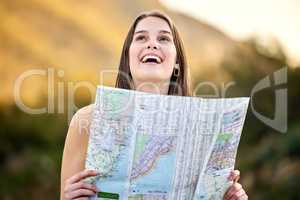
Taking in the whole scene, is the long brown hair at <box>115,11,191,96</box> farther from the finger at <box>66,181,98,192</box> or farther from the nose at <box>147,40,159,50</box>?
the finger at <box>66,181,98,192</box>

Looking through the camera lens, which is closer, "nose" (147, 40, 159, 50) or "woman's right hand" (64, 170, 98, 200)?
"woman's right hand" (64, 170, 98, 200)

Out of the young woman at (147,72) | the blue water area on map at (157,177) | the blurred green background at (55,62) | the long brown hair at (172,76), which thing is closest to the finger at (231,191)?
the young woman at (147,72)

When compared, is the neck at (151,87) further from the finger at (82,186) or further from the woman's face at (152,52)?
→ the finger at (82,186)

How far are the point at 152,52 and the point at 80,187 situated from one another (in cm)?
33

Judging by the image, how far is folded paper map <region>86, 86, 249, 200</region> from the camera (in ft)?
3.17

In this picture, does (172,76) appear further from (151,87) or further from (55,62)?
(55,62)

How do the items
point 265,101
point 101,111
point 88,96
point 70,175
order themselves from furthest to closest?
point 265,101
point 88,96
point 70,175
point 101,111

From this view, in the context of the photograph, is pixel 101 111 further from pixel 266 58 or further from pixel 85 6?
pixel 266 58

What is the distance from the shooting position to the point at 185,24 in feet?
7.83

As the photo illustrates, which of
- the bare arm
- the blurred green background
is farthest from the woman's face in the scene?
the blurred green background

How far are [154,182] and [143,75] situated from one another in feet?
0.84

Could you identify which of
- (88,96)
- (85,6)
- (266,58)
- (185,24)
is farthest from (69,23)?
(266,58)

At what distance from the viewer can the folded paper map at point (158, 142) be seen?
3.17 feet

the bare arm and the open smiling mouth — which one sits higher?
the open smiling mouth
